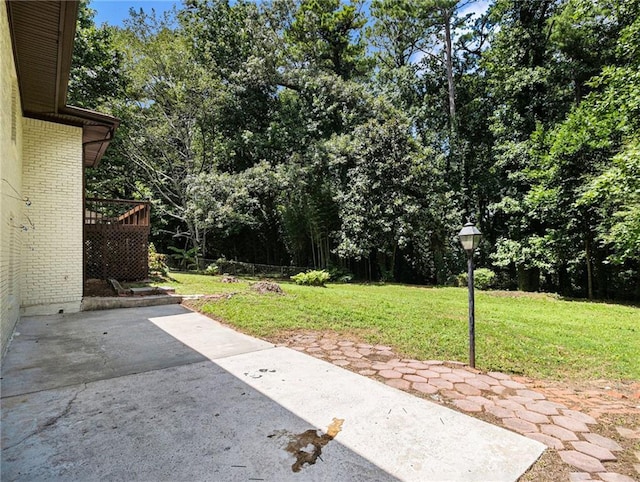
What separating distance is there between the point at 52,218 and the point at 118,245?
2661 millimetres

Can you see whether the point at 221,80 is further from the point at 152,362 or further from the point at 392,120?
the point at 152,362

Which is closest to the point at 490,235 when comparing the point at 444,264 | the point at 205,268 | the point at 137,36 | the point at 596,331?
the point at 444,264

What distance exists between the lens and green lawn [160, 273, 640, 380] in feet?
12.9

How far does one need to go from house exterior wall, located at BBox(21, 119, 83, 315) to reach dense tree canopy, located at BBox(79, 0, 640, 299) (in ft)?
24.3

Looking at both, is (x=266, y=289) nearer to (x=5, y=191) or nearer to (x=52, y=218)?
(x=52, y=218)

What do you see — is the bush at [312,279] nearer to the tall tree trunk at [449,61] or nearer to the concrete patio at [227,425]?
the concrete patio at [227,425]

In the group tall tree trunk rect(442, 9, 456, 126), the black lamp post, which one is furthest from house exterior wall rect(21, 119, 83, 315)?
tall tree trunk rect(442, 9, 456, 126)

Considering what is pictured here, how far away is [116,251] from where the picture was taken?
8.50 meters

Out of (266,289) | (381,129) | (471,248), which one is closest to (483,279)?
(381,129)

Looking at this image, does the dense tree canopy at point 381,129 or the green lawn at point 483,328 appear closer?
the green lawn at point 483,328

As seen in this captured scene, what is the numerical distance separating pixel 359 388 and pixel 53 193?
20.8 feet

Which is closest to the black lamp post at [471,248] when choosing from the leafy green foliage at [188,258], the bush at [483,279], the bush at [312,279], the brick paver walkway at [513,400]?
the brick paver walkway at [513,400]

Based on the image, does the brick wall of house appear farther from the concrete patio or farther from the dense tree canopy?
the dense tree canopy

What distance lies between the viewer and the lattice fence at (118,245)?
8266mm
